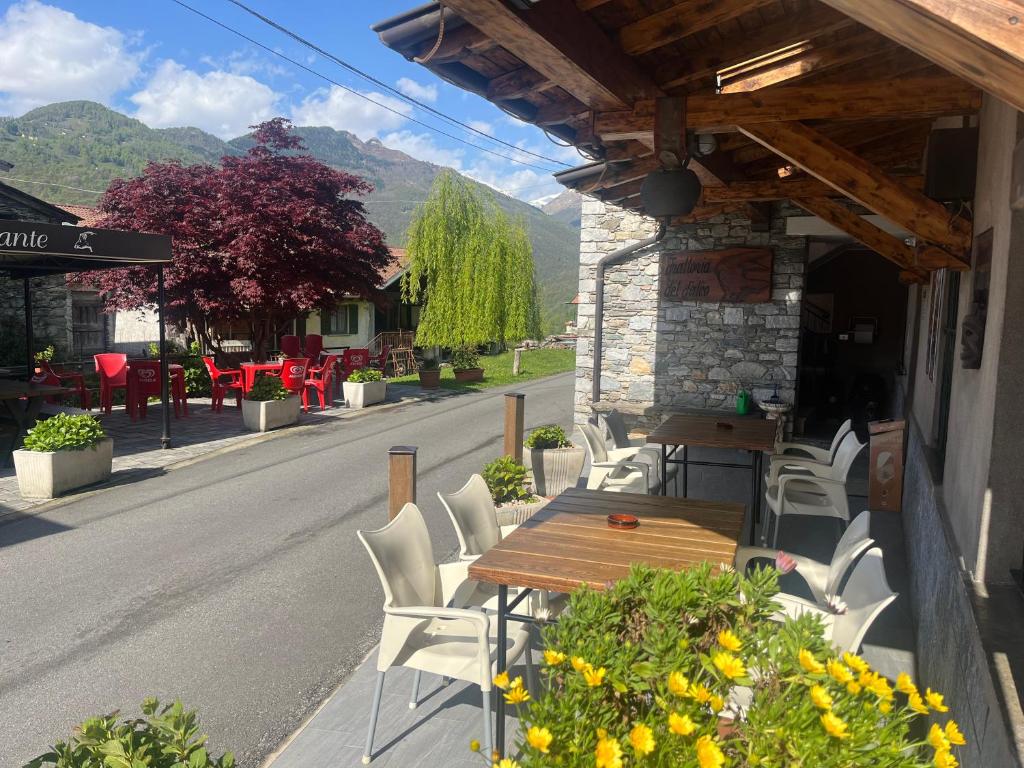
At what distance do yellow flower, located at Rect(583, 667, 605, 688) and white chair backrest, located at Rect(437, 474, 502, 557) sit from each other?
189 cm

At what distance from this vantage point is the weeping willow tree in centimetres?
1894

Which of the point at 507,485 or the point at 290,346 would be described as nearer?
the point at 507,485

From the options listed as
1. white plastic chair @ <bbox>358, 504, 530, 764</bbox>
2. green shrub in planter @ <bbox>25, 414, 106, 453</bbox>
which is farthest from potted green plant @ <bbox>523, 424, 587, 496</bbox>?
green shrub in planter @ <bbox>25, 414, 106, 453</bbox>

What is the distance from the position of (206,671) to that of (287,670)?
1.29 feet

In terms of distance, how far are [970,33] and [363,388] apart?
12558 mm

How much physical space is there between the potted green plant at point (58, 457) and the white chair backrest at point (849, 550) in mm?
6668

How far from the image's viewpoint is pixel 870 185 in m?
4.28

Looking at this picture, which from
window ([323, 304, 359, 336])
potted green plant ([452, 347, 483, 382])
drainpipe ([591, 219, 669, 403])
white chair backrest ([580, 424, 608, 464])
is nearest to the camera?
white chair backrest ([580, 424, 608, 464])

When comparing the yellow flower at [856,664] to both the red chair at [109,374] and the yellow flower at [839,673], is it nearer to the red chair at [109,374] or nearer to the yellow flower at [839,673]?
the yellow flower at [839,673]

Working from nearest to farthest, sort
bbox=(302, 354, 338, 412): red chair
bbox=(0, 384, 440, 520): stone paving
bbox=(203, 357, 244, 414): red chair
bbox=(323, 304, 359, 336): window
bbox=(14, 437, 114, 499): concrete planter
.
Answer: bbox=(14, 437, 114, 499): concrete planter, bbox=(0, 384, 440, 520): stone paving, bbox=(203, 357, 244, 414): red chair, bbox=(302, 354, 338, 412): red chair, bbox=(323, 304, 359, 336): window

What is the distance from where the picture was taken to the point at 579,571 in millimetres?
2787

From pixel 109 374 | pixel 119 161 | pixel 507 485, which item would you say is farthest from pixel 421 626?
pixel 119 161

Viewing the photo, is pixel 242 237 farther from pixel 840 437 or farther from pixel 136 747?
pixel 136 747

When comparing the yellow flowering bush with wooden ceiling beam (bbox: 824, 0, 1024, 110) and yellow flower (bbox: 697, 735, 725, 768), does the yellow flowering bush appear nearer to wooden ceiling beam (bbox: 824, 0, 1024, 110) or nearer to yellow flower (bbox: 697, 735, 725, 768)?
yellow flower (bbox: 697, 735, 725, 768)
